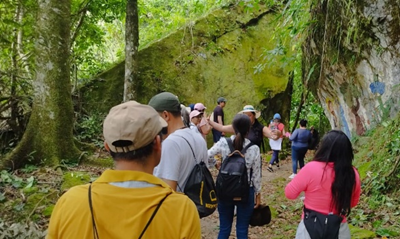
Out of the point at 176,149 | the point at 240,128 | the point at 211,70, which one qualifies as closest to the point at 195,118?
the point at 240,128

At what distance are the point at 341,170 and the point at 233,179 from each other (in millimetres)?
1198

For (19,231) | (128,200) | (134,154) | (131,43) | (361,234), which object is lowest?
(361,234)

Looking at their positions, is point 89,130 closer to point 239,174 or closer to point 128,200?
point 239,174

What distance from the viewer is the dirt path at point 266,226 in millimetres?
5867

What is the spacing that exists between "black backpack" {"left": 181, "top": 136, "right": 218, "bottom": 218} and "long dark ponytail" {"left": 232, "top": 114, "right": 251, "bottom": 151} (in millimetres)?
957

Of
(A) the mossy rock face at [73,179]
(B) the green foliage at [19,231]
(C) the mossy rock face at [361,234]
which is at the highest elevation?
(A) the mossy rock face at [73,179]

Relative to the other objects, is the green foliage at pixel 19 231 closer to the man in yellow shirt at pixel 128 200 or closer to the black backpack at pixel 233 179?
the black backpack at pixel 233 179

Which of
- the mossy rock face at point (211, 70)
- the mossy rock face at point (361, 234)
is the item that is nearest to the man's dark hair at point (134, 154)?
the mossy rock face at point (361, 234)

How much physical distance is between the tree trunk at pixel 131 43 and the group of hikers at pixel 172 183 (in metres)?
4.56

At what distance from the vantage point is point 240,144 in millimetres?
3906

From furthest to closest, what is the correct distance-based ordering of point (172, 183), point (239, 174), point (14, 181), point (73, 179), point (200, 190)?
1. point (73, 179)
2. point (14, 181)
3. point (239, 174)
4. point (200, 190)
5. point (172, 183)

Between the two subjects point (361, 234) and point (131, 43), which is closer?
point (361, 234)

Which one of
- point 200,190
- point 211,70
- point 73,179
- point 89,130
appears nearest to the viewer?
point 200,190

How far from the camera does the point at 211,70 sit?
41.3 ft
